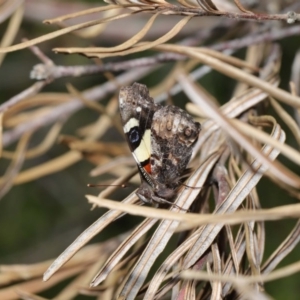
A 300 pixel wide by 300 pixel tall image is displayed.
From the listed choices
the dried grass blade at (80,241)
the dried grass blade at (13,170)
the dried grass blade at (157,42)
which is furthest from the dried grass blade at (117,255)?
the dried grass blade at (13,170)

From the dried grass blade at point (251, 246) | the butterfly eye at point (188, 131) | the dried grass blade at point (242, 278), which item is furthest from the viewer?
the butterfly eye at point (188, 131)

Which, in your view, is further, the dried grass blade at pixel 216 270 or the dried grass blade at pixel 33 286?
the dried grass blade at pixel 33 286

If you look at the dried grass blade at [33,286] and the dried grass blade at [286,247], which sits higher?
the dried grass blade at [33,286]

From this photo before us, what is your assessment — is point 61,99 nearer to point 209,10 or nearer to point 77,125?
point 209,10

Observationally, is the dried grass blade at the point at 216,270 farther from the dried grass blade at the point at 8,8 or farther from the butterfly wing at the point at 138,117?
the dried grass blade at the point at 8,8

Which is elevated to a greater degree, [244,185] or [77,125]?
[77,125]

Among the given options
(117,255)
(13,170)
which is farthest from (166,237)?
(13,170)

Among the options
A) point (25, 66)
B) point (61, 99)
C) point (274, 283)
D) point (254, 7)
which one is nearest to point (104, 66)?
point (61, 99)
